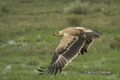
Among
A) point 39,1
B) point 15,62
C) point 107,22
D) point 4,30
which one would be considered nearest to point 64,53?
point 15,62

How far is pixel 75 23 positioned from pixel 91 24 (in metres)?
0.98

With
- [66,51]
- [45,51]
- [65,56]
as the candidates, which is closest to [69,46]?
[66,51]

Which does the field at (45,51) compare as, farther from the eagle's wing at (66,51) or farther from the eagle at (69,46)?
the eagle's wing at (66,51)

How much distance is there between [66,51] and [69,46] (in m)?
0.15

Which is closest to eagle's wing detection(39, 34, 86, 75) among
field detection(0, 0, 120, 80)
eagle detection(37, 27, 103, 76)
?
eagle detection(37, 27, 103, 76)

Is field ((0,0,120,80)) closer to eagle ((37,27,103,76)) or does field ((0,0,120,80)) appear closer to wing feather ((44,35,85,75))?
eagle ((37,27,103,76))

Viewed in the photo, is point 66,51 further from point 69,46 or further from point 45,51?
point 45,51

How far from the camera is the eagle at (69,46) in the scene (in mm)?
5293

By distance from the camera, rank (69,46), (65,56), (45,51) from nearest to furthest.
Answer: (65,56) → (69,46) → (45,51)

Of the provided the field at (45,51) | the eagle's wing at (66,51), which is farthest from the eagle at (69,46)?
the field at (45,51)

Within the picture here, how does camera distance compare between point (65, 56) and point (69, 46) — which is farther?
point (69, 46)

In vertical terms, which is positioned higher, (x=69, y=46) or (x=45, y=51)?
(x=69, y=46)

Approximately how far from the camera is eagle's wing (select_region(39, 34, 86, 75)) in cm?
529

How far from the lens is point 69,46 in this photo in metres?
5.67
